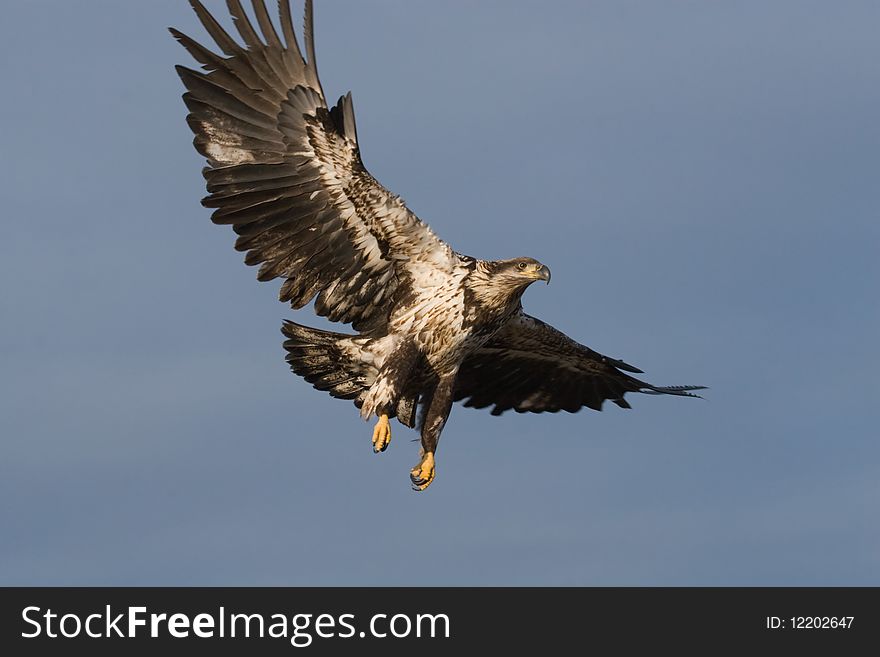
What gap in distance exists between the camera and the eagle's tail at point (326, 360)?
2038 centimetres

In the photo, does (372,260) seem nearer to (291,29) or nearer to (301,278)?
(301,278)

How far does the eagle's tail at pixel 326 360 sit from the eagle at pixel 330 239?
1 cm

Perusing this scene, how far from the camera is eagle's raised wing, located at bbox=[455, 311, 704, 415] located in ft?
74.0

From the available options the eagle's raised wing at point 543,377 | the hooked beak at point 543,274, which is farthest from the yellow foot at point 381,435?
the eagle's raised wing at point 543,377

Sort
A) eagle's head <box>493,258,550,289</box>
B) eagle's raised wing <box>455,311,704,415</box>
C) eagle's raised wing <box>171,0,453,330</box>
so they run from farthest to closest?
eagle's raised wing <box>455,311,704,415</box> → eagle's head <box>493,258,550,289</box> → eagle's raised wing <box>171,0,453,330</box>

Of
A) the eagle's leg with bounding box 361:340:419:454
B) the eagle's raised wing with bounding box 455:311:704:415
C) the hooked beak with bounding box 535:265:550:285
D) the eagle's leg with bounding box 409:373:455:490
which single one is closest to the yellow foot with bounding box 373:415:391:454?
the eagle's leg with bounding box 361:340:419:454

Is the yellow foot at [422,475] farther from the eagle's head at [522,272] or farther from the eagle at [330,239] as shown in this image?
the eagle's head at [522,272]

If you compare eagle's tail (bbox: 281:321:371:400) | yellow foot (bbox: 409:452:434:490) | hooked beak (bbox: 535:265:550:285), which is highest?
hooked beak (bbox: 535:265:550:285)

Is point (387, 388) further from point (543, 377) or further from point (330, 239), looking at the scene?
point (543, 377)

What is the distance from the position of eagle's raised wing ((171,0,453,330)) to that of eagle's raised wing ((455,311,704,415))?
300cm

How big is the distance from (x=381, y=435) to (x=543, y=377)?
13.9ft

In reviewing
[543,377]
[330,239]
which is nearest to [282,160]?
[330,239]

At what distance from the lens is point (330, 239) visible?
782 inches

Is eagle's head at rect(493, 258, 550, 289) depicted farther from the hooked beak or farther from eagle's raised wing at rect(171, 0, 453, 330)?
eagle's raised wing at rect(171, 0, 453, 330)
